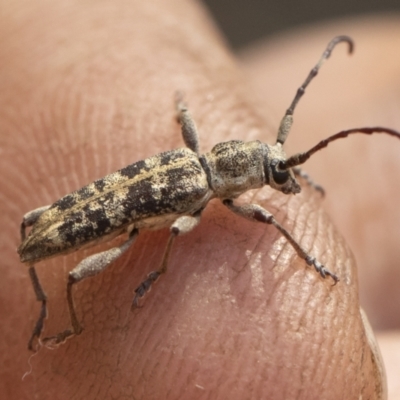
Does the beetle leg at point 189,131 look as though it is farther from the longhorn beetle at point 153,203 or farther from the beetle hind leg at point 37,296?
the beetle hind leg at point 37,296

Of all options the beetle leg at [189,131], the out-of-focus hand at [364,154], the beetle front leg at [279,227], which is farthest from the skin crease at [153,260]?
the out-of-focus hand at [364,154]

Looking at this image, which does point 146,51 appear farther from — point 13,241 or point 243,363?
point 243,363

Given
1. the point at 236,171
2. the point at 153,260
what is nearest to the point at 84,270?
the point at 153,260

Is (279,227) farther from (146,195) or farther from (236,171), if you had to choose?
(146,195)

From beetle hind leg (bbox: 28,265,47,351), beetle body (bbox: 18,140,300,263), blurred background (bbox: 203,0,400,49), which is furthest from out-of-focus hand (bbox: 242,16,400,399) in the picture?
blurred background (bbox: 203,0,400,49)

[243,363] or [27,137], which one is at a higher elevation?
[27,137]

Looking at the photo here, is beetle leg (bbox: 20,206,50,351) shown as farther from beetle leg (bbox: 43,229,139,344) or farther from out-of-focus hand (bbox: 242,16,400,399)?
out-of-focus hand (bbox: 242,16,400,399)

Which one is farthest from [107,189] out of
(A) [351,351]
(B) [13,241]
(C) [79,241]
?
(A) [351,351]
